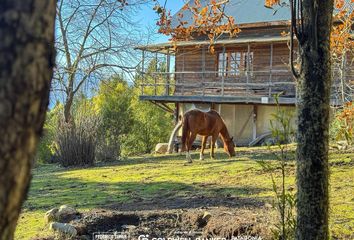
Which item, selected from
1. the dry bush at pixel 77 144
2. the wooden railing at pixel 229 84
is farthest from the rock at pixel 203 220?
the wooden railing at pixel 229 84

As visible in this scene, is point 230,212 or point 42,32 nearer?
point 42,32

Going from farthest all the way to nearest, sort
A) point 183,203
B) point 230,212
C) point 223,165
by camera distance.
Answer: point 223,165 → point 183,203 → point 230,212

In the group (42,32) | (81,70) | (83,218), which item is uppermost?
(81,70)

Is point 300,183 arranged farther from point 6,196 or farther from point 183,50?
point 183,50

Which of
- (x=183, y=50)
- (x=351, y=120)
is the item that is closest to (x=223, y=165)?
(x=351, y=120)

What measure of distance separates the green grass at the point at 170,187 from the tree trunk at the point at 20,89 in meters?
3.77

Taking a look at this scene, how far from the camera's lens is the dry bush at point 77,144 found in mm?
14984

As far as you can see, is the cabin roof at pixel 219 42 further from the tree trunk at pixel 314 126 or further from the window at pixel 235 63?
the tree trunk at pixel 314 126

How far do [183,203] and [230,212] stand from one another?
1.40m

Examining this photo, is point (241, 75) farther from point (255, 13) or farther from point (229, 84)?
point (255, 13)

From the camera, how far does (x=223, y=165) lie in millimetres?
11641

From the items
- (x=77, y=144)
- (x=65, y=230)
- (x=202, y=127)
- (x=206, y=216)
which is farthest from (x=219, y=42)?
(x=65, y=230)

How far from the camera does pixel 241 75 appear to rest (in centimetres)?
2373

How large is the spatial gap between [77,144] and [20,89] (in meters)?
14.2
